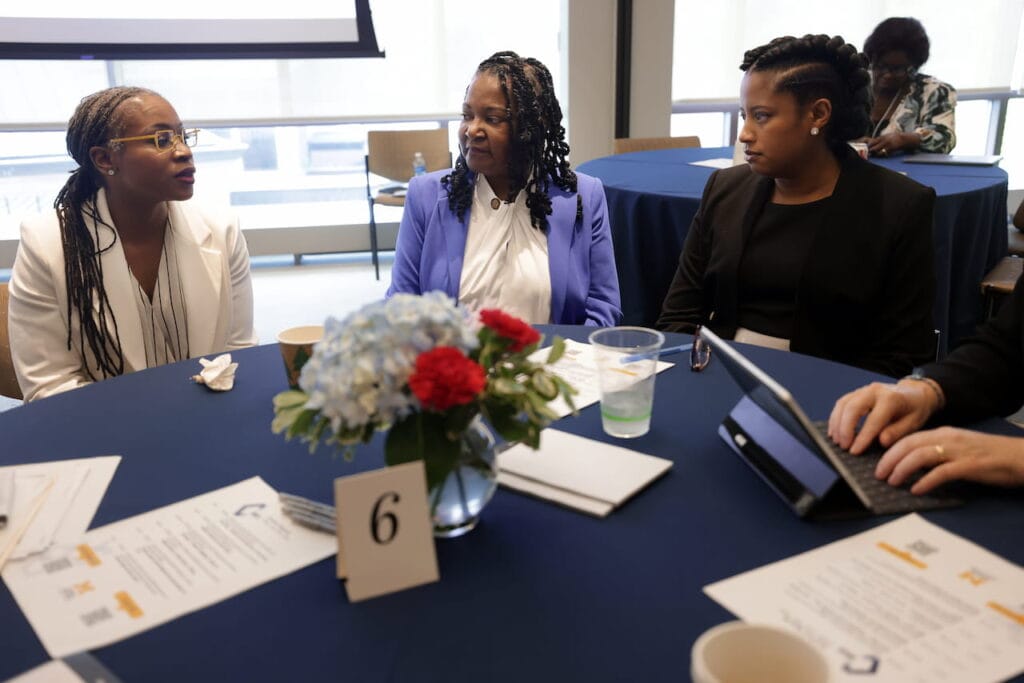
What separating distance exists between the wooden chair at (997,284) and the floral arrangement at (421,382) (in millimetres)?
2577

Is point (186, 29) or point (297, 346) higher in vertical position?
point (186, 29)

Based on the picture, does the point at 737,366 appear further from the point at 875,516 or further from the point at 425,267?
the point at 425,267

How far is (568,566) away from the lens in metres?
0.90

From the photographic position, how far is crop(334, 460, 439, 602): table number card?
0.82 metres

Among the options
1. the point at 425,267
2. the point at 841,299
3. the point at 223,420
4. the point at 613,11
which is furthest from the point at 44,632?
the point at 613,11

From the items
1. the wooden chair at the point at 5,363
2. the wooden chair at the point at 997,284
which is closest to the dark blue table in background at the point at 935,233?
the wooden chair at the point at 997,284

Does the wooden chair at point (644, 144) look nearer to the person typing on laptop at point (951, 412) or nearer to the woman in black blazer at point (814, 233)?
the woman in black blazer at point (814, 233)

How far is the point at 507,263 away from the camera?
85.0 inches

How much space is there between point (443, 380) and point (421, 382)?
0.02m

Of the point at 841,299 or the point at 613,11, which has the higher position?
the point at 613,11

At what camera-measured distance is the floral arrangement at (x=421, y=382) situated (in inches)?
31.4

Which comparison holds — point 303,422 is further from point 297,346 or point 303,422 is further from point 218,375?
point 218,375

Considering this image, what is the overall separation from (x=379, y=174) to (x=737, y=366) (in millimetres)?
4254

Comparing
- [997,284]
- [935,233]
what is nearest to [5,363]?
[935,233]
